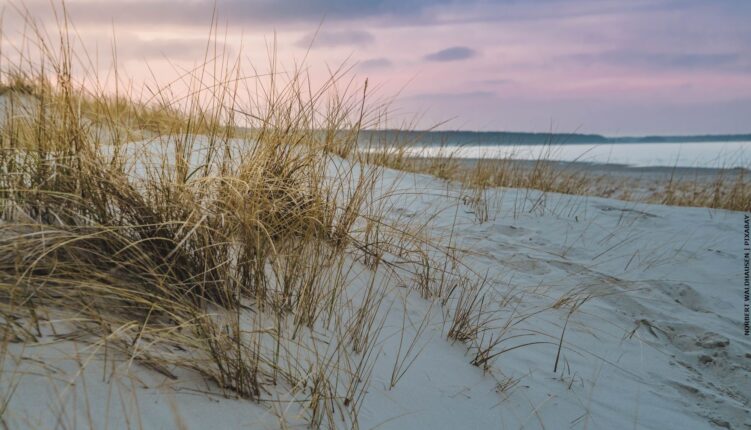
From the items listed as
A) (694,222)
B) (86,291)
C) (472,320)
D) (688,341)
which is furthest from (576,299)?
(694,222)

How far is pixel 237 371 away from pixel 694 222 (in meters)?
4.18

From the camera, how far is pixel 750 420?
1902mm

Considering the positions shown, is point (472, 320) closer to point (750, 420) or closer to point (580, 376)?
point (580, 376)

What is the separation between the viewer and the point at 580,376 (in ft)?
6.59

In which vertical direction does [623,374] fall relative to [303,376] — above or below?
below

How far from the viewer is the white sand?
1.30m

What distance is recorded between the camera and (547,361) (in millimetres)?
2068

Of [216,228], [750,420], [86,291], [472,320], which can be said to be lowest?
[750,420]

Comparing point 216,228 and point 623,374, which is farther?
point 623,374

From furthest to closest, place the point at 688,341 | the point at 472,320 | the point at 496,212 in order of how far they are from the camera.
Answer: the point at 496,212 → the point at 688,341 → the point at 472,320

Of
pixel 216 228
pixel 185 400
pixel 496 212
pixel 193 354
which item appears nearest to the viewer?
pixel 185 400

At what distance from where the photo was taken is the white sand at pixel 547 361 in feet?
4.26

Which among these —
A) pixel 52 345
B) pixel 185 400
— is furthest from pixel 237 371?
pixel 52 345

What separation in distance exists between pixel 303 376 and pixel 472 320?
882 millimetres
